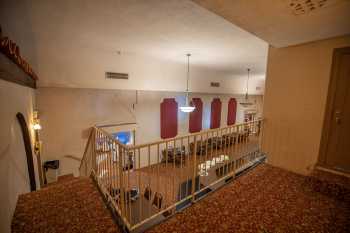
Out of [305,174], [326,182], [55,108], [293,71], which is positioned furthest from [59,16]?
[305,174]

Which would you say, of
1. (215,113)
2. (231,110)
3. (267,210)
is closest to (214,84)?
(215,113)

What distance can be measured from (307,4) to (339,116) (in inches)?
77.4

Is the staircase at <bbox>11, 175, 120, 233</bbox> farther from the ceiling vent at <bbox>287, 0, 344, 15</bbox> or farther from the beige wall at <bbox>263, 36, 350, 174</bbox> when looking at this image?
the beige wall at <bbox>263, 36, 350, 174</bbox>

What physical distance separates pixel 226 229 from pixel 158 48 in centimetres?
411

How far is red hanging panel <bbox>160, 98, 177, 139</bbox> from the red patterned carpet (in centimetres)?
433

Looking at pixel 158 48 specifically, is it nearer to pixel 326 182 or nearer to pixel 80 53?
pixel 80 53

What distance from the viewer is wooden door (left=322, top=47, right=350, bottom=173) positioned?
7.55 feet

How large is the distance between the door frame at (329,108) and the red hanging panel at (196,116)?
5220 mm

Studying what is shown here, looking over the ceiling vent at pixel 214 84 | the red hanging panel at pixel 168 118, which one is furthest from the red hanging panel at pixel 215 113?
the red hanging panel at pixel 168 118

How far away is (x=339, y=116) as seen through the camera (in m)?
2.38

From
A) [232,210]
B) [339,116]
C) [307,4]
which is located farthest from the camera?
[339,116]

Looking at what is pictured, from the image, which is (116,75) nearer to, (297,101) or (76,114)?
(76,114)

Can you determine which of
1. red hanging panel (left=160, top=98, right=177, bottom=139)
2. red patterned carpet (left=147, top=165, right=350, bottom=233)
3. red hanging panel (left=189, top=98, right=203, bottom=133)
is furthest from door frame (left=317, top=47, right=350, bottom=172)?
red hanging panel (left=189, top=98, right=203, bottom=133)

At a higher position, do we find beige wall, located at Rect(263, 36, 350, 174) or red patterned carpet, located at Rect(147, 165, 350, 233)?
beige wall, located at Rect(263, 36, 350, 174)
